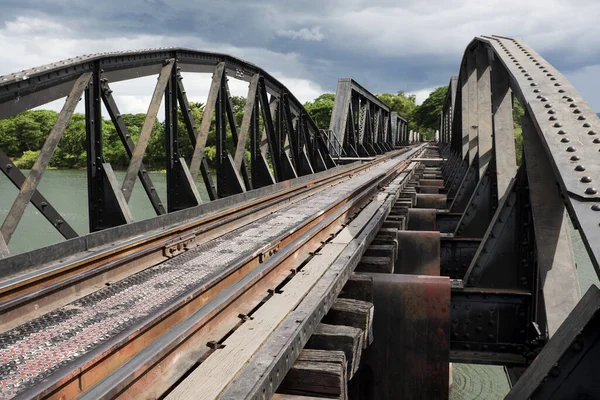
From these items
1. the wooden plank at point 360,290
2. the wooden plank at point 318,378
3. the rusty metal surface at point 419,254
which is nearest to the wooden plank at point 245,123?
the rusty metal surface at point 419,254

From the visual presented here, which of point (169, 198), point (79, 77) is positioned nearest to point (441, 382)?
point (79, 77)

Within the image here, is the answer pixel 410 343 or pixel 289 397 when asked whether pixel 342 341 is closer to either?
pixel 289 397

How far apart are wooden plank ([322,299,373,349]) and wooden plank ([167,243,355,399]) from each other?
0.23 m

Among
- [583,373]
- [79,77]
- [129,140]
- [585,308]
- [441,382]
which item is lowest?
[441,382]

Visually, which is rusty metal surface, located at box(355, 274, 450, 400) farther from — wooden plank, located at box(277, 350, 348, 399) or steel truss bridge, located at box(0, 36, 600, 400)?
wooden plank, located at box(277, 350, 348, 399)

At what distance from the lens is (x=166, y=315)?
3025 millimetres

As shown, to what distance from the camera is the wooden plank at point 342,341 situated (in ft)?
9.56

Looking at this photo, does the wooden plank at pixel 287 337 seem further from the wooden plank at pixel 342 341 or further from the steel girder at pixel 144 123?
the steel girder at pixel 144 123

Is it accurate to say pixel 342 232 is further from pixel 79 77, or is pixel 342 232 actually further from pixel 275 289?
pixel 79 77

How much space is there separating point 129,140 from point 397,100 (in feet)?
507

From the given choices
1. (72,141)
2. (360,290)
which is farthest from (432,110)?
(360,290)

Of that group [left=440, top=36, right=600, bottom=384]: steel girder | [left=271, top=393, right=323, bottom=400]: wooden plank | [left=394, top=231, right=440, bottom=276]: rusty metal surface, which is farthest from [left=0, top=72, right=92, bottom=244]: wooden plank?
[left=440, top=36, right=600, bottom=384]: steel girder

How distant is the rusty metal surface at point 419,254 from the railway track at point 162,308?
54 cm

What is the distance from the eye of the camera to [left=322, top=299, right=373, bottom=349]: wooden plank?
10.9ft
